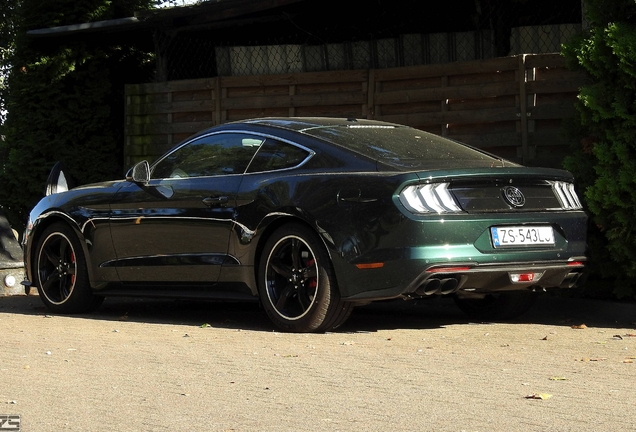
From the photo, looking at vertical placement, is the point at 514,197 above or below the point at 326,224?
above

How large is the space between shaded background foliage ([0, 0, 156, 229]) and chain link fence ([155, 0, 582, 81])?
97cm

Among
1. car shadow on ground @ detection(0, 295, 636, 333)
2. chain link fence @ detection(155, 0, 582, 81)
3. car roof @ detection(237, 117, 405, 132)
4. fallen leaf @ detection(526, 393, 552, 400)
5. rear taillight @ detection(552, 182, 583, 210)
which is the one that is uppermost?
chain link fence @ detection(155, 0, 582, 81)

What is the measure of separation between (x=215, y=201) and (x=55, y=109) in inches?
328

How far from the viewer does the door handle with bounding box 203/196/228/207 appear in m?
8.50

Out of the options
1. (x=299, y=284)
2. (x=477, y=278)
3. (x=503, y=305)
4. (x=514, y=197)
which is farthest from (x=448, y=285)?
(x=503, y=305)

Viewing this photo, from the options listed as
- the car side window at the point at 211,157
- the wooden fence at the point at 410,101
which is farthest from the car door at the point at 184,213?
the wooden fence at the point at 410,101

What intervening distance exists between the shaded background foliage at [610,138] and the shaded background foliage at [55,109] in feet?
28.9

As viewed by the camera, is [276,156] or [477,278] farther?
[276,156]

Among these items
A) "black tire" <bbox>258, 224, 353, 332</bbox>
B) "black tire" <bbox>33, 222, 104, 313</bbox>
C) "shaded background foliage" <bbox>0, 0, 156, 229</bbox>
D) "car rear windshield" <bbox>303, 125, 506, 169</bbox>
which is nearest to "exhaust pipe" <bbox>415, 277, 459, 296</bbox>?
"black tire" <bbox>258, 224, 353, 332</bbox>

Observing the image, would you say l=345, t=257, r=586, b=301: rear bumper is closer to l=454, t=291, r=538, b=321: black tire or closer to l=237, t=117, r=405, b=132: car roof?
l=454, t=291, r=538, b=321: black tire

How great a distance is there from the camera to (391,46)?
1517cm

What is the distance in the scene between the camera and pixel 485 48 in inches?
575

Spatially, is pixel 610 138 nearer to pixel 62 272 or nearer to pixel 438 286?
pixel 438 286

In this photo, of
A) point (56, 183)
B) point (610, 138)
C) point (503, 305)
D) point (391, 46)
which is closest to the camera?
point (610, 138)
